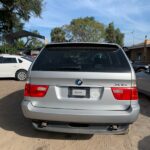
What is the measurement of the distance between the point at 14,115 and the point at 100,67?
10.2 feet

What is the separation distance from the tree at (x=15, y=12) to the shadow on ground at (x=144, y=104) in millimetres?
10306

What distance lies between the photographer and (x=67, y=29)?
7019cm

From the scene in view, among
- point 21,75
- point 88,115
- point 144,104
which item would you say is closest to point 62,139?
point 88,115

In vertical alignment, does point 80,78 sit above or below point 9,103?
above

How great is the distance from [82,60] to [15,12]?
16.0 m

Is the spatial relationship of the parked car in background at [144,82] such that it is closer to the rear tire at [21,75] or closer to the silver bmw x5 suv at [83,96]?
the silver bmw x5 suv at [83,96]

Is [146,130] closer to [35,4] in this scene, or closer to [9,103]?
[9,103]

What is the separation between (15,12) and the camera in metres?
20.8

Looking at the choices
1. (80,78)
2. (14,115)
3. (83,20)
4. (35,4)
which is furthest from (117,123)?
(83,20)

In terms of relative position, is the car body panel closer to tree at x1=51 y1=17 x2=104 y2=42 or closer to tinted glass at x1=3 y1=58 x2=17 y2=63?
tinted glass at x1=3 y1=58 x2=17 y2=63

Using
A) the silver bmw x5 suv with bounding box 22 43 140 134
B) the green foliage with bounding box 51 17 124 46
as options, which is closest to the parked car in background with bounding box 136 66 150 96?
the silver bmw x5 suv with bounding box 22 43 140 134

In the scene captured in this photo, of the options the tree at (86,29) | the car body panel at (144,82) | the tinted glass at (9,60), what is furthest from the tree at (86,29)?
the car body panel at (144,82)

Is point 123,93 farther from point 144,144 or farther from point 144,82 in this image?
point 144,82

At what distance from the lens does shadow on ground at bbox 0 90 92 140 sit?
6.19 metres
